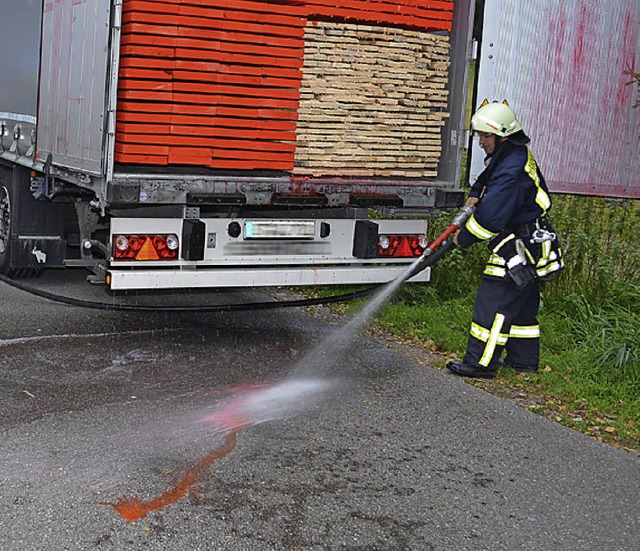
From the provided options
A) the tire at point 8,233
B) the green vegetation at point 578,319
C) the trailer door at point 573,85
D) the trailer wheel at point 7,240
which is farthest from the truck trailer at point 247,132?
the green vegetation at point 578,319

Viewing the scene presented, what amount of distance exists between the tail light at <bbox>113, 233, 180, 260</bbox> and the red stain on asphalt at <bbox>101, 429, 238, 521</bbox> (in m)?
1.99

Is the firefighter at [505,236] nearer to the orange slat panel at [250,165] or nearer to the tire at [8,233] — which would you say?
the orange slat panel at [250,165]

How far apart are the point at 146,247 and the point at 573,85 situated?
3842 mm

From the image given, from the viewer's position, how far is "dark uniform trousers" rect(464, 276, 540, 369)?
21.7ft

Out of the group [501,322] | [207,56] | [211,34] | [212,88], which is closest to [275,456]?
[501,322]

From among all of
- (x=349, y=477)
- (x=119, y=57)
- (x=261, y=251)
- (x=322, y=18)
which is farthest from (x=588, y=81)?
(x=349, y=477)

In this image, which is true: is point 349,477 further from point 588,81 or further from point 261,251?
point 588,81

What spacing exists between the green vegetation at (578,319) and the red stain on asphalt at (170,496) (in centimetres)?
237

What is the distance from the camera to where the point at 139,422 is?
17.2ft

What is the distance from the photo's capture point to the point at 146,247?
21.1 ft

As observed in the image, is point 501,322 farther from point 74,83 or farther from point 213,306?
point 74,83

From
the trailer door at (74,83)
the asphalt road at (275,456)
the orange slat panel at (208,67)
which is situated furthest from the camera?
the orange slat panel at (208,67)

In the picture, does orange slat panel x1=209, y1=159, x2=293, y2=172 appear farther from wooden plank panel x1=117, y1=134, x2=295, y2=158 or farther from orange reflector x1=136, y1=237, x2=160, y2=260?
orange reflector x1=136, y1=237, x2=160, y2=260

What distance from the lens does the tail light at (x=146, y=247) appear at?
634 centimetres
